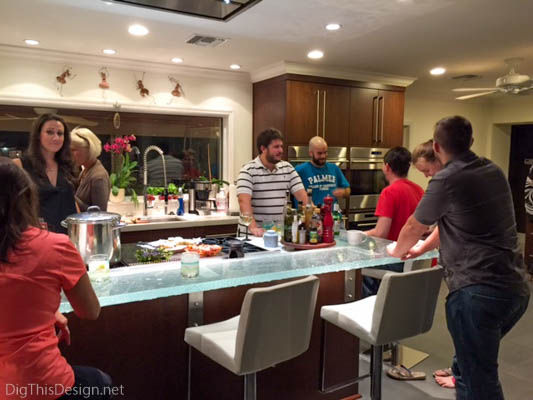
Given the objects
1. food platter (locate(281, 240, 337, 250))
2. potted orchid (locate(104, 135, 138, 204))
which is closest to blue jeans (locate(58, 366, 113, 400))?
food platter (locate(281, 240, 337, 250))

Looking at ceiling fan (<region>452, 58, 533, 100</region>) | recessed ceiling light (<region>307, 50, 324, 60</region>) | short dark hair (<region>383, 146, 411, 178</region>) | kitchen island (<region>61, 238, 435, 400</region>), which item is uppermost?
recessed ceiling light (<region>307, 50, 324, 60</region>)

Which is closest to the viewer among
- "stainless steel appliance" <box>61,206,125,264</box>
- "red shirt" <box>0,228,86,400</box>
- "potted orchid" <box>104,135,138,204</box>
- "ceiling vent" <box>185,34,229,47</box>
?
"red shirt" <box>0,228,86,400</box>

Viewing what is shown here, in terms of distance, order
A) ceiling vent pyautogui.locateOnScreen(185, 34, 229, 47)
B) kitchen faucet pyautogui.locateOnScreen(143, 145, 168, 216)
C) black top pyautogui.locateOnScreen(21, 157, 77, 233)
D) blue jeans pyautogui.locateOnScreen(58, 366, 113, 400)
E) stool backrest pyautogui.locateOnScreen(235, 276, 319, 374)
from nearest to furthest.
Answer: blue jeans pyautogui.locateOnScreen(58, 366, 113, 400) < stool backrest pyautogui.locateOnScreen(235, 276, 319, 374) < black top pyautogui.locateOnScreen(21, 157, 77, 233) < ceiling vent pyautogui.locateOnScreen(185, 34, 229, 47) < kitchen faucet pyautogui.locateOnScreen(143, 145, 168, 216)

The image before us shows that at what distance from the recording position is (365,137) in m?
5.14

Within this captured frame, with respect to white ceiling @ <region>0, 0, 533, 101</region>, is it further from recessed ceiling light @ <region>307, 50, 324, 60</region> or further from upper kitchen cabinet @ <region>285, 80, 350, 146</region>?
upper kitchen cabinet @ <region>285, 80, 350, 146</region>

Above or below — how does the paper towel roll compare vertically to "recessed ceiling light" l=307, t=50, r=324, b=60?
below

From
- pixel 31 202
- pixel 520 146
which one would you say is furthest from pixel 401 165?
pixel 520 146

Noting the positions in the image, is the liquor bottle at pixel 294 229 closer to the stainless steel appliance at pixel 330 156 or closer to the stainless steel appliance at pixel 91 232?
the stainless steel appliance at pixel 91 232

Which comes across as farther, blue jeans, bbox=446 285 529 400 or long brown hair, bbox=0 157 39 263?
blue jeans, bbox=446 285 529 400

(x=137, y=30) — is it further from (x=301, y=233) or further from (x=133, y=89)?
(x=301, y=233)

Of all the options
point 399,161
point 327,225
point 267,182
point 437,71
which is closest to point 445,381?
point 327,225

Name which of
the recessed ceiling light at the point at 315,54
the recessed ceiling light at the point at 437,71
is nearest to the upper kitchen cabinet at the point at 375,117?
the recessed ceiling light at the point at 437,71

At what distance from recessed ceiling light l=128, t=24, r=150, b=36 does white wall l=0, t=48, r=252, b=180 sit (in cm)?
98

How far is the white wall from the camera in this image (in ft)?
13.0
